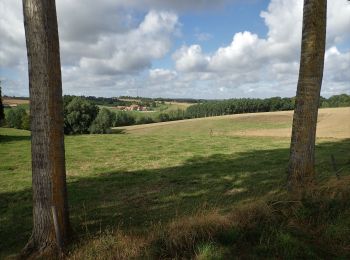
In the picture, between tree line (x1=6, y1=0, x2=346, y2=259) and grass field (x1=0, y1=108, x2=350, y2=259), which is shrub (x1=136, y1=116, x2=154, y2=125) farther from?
tree line (x1=6, y1=0, x2=346, y2=259)

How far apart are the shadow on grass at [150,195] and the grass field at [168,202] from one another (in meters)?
0.03

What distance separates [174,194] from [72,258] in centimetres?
669

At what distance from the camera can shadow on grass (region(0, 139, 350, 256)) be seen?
30.0 feet

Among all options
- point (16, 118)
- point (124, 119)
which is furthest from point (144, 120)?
point (16, 118)

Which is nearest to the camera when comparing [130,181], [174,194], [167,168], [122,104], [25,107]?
[174,194]

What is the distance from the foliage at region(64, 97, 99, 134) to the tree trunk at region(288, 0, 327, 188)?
62414 mm

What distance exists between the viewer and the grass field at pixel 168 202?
585 centimetres

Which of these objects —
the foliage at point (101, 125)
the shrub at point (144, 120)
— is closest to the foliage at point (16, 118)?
the foliage at point (101, 125)

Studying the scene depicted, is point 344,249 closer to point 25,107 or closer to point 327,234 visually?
point 327,234

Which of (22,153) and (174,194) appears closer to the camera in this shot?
(174,194)

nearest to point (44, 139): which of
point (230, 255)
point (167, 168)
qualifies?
point (230, 255)

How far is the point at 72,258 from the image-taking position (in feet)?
19.2

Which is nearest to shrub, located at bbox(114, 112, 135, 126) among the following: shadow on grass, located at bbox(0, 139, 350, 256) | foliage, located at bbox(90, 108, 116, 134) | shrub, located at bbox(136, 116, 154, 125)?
shrub, located at bbox(136, 116, 154, 125)

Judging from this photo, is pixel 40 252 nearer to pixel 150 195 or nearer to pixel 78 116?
pixel 150 195
